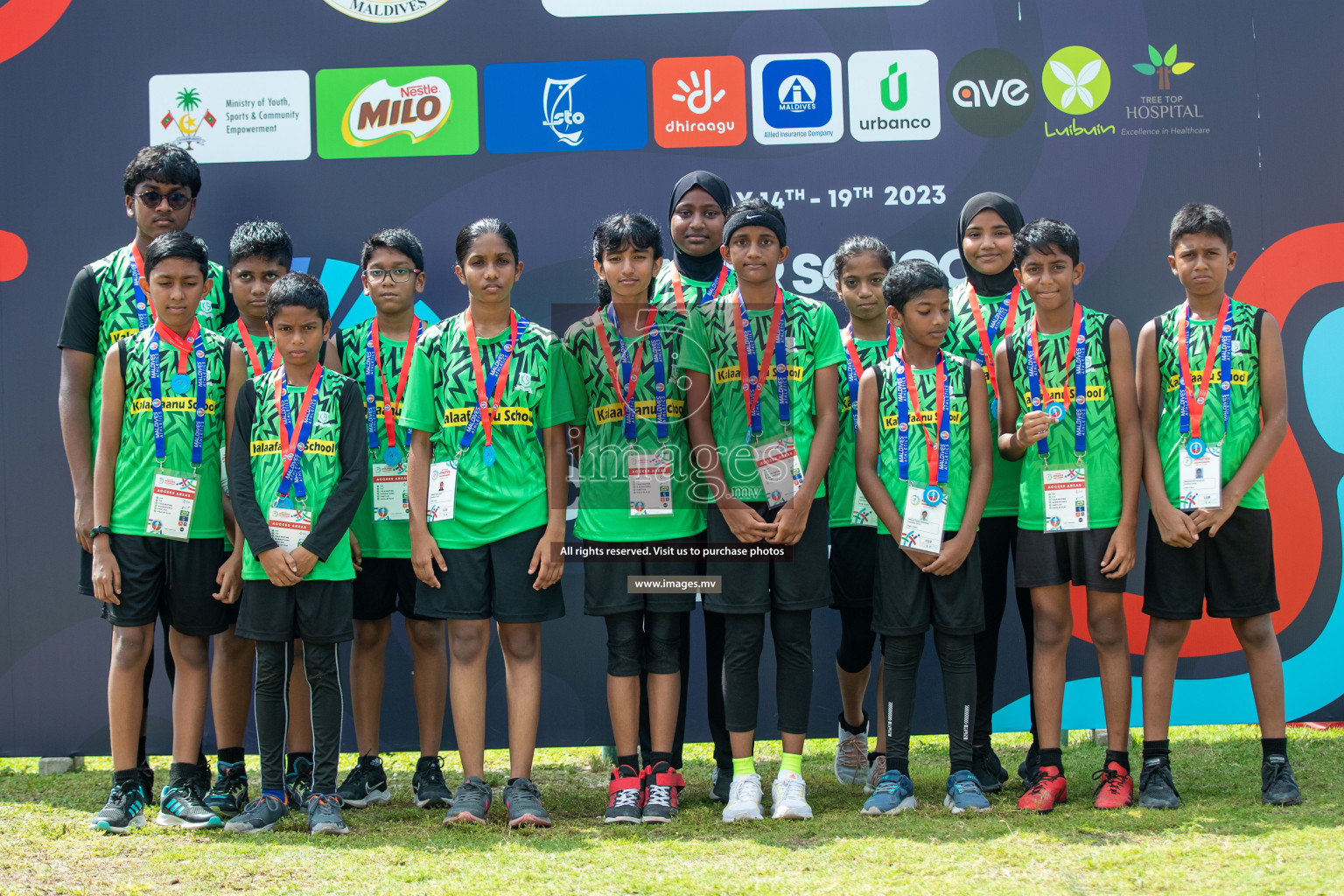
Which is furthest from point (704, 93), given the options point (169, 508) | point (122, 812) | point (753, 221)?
point (122, 812)

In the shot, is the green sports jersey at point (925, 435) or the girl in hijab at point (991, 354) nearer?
the green sports jersey at point (925, 435)

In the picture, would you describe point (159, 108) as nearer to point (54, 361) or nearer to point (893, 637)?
point (54, 361)

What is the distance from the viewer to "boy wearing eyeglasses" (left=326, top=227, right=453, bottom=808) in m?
3.71

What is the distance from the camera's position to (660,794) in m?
3.35

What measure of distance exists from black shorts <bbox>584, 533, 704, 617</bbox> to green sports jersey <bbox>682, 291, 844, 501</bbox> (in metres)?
0.37

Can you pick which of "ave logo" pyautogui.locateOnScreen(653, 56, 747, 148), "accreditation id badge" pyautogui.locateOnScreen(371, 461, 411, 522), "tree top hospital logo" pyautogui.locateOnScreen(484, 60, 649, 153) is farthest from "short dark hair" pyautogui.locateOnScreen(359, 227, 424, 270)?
"ave logo" pyautogui.locateOnScreen(653, 56, 747, 148)

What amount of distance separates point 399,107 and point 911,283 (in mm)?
2296

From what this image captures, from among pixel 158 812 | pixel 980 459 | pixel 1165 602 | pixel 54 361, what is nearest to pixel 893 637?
pixel 980 459

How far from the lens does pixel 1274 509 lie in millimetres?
4336

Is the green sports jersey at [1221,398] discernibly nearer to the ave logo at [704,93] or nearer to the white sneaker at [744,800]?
the white sneaker at [744,800]

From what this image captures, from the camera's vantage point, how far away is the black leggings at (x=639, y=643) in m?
3.36

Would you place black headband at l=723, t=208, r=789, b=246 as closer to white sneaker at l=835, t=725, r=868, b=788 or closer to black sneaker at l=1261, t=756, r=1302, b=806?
white sneaker at l=835, t=725, r=868, b=788

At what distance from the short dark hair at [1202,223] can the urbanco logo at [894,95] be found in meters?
1.19

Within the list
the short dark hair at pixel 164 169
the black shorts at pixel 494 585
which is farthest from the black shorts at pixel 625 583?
the short dark hair at pixel 164 169
